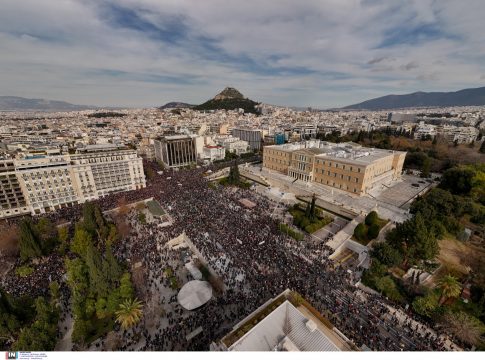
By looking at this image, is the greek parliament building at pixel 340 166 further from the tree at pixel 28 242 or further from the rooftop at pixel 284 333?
the tree at pixel 28 242

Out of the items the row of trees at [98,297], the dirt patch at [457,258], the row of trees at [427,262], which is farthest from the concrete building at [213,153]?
the dirt patch at [457,258]

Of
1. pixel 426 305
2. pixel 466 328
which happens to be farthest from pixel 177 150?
pixel 466 328

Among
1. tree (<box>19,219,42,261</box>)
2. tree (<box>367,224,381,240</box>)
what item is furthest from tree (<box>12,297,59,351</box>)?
tree (<box>367,224,381,240</box>)

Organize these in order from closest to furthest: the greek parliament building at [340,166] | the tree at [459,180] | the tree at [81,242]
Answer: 1. the tree at [81,242]
2. the tree at [459,180]
3. the greek parliament building at [340,166]

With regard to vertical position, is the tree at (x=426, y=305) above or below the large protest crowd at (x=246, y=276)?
above

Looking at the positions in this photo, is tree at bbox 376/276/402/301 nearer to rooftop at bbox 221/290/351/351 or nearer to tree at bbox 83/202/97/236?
rooftop at bbox 221/290/351/351

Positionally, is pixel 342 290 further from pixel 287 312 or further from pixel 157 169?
pixel 157 169

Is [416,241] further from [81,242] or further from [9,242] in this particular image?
[9,242]
